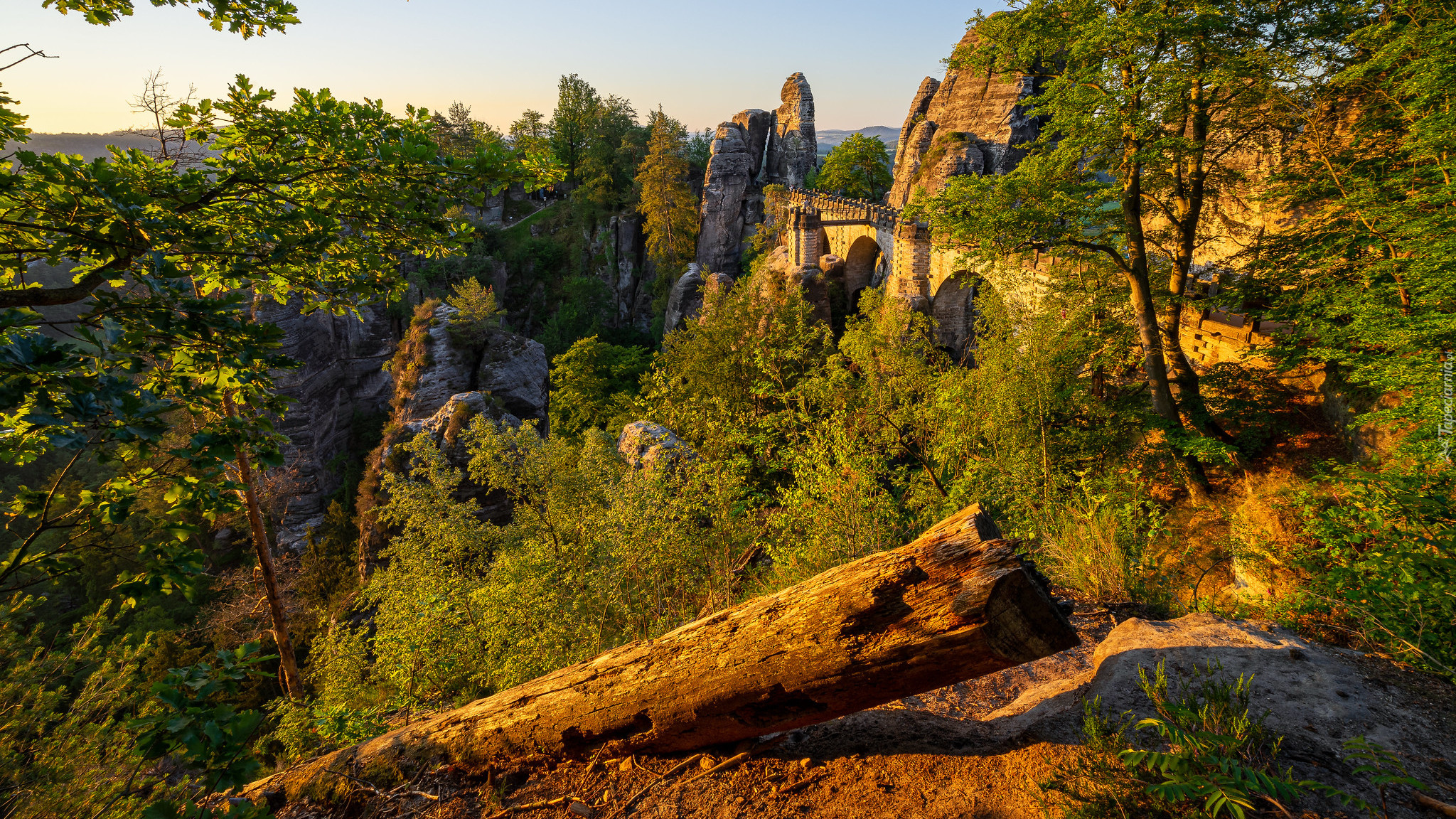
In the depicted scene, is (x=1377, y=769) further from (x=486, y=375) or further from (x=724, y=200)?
(x=724, y=200)

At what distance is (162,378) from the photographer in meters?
2.31

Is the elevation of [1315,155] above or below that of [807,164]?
below

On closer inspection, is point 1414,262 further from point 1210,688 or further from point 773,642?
point 773,642

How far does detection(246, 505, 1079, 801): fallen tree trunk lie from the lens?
2508mm

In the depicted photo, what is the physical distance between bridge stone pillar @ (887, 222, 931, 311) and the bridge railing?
3.63 feet

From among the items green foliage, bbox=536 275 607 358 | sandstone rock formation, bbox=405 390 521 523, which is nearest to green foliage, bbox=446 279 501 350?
sandstone rock formation, bbox=405 390 521 523

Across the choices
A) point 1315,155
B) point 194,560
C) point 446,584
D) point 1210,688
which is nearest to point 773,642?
point 1210,688

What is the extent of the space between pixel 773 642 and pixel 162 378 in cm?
296

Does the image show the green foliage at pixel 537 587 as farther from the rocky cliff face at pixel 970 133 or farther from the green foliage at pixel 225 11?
the rocky cliff face at pixel 970 133

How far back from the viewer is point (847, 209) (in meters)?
28.9

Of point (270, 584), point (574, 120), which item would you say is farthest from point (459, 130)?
point (270, 584)

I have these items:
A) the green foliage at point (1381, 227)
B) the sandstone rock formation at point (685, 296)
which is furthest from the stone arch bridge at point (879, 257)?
the green foliage at point (1381, 227)

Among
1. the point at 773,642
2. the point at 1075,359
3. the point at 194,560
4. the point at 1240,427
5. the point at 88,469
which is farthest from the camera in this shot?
the point at 88,469

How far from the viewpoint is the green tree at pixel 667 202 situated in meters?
36.6
